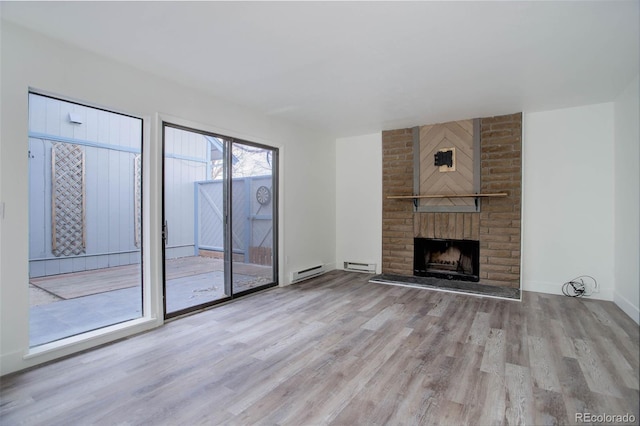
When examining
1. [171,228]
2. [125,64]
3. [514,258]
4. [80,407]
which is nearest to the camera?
[80,407]

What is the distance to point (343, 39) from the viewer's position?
236 cm

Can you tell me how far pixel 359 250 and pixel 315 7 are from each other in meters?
4.22

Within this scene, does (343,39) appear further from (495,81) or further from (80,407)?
(80,407)

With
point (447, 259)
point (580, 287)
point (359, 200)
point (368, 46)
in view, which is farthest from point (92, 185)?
point (580, 287)

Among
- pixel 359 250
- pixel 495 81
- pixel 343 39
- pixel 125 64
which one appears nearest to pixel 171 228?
pixel 125 64

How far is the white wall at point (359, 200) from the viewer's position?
5.41 meters

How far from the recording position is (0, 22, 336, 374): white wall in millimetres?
2139

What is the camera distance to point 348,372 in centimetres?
214

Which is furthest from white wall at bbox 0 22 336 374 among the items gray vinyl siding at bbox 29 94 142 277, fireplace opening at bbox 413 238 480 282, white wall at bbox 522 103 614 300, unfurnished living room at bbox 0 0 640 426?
white wall at bbox 522 103 614 300

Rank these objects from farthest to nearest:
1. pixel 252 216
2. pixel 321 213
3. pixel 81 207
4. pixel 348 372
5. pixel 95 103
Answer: pixel 321 213 → pixel 81 207 → pixel 252 216 → pixel 95 103 → pixel 348 372

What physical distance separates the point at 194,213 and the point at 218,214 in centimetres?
49

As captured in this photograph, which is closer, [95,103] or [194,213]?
[95,103]

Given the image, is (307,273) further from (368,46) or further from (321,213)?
(368,46)

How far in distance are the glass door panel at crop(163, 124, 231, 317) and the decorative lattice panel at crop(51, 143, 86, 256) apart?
1.69m
